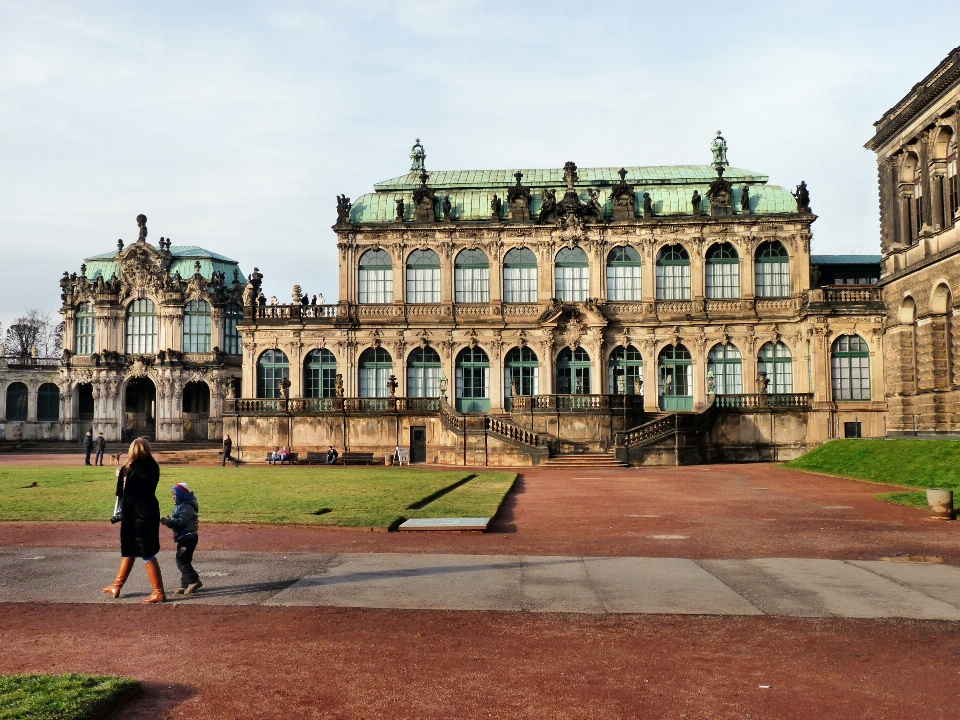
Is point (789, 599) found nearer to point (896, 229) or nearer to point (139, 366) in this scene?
point (896, 229)

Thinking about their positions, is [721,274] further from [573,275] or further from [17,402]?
[17,402]

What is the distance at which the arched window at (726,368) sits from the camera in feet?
205

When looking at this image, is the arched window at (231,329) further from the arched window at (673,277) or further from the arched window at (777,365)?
the arched window at (777,365)

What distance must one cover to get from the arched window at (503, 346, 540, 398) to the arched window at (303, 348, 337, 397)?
11661 mm

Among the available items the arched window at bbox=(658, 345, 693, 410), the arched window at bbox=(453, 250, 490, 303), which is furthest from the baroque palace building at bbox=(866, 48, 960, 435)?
the arched window at bbox=(453, 250, 490, 303)

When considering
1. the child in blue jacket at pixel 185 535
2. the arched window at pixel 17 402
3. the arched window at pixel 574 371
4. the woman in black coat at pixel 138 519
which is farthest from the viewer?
the arched window at pixel 17 402

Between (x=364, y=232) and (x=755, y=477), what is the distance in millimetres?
33417

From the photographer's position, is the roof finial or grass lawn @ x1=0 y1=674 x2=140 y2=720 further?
the roof finial

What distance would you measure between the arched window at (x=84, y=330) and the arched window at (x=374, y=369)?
1271 inches

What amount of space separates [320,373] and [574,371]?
17174mm

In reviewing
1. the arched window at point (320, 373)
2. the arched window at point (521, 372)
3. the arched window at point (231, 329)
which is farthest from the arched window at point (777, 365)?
the arched window at point (231, 329)

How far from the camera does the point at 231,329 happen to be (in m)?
83.8

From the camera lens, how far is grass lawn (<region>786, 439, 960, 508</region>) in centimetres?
3153

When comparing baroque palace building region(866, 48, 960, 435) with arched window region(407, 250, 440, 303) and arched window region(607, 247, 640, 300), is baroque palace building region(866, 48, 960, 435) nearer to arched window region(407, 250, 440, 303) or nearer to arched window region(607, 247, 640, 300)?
arched window region(607, 247, 640, 300)
